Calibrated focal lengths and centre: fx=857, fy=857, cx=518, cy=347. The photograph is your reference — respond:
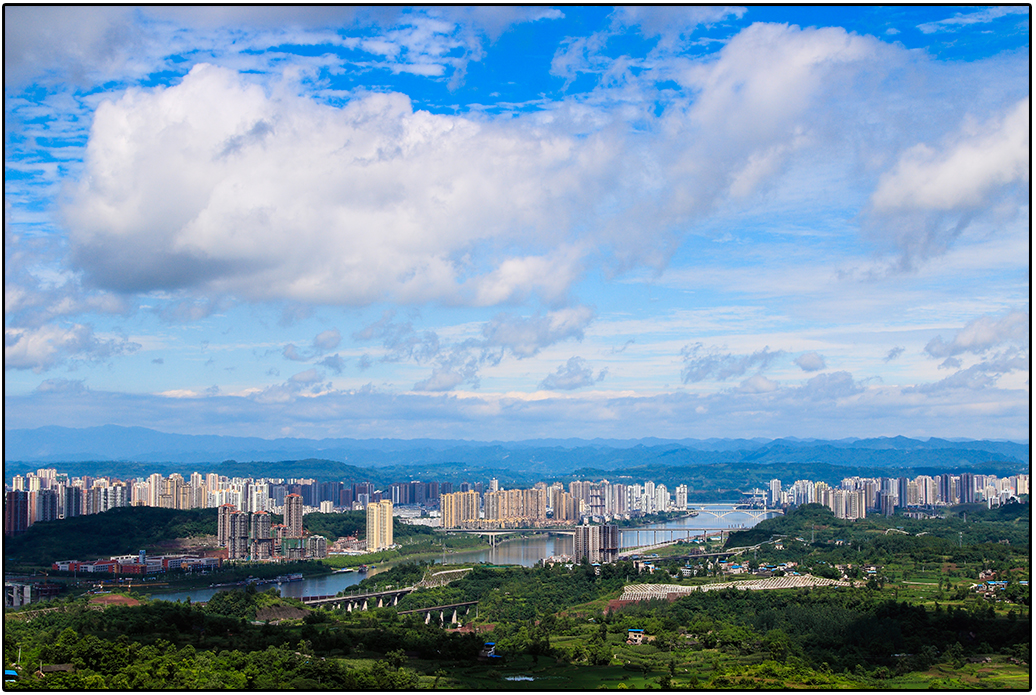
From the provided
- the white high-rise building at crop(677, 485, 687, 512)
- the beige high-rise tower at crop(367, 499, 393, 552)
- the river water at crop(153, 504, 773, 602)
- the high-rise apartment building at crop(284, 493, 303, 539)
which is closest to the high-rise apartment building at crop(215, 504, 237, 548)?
the high-rise apartment building at crop(284, 493, 303, 539)

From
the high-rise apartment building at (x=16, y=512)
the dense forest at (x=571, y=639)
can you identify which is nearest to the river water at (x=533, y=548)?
the dense forest at (x=571, y=639)

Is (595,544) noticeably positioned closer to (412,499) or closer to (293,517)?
(293,517)

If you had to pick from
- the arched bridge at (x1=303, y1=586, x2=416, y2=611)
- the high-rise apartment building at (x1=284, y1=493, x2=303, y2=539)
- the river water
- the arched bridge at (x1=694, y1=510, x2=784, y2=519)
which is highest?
the high-rise apartment building at (x1=284, y1=493, x2=303, y2=539)

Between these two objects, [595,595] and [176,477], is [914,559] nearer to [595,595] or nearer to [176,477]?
[595,595]

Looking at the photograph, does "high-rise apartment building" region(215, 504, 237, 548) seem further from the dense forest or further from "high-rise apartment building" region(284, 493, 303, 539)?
the dense forest

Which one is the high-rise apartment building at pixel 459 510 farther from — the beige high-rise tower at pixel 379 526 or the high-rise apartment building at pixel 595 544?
the high-rise apartment building at pixel 595 544

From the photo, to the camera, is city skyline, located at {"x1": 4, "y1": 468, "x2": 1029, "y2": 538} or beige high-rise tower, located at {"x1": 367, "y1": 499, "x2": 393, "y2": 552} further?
beige high-rise tower, located at {"x1": 367, "y1": 499, "x2": 393, "y2": 552}

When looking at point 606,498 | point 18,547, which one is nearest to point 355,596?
point 18,547
